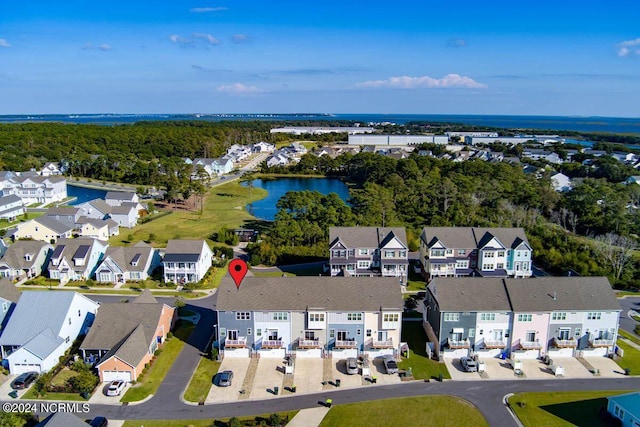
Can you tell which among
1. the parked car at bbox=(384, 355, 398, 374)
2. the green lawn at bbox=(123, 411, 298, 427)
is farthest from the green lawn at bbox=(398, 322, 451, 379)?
the green lawn at bbox=(123, 411, 298, 427)

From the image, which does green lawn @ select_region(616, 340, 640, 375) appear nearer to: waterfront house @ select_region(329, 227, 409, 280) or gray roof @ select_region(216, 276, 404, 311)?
gray roof @ select_region(216, 276, 404, 311)

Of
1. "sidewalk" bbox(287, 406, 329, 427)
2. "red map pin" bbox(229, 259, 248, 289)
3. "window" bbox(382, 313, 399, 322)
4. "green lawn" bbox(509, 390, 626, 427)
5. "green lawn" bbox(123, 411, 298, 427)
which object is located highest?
"red map pin" bbox(229, 259, 248, 289)

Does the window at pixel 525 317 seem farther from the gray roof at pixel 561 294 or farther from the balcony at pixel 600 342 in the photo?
the balcony at pixel 600 342

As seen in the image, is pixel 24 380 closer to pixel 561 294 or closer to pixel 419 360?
pixel 419 360

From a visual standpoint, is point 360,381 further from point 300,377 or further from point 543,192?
point 543,192

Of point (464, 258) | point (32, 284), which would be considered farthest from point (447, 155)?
point (32, 284)
